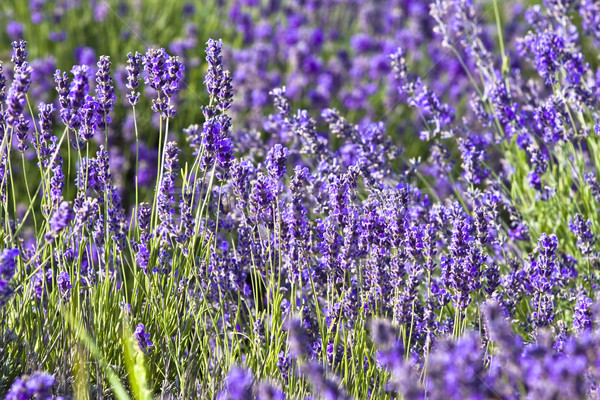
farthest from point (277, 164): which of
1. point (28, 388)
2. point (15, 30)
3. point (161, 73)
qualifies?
point (15, 30)

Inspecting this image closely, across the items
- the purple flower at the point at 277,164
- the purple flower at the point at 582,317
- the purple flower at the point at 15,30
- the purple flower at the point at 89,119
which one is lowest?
the purple flower at the point at 582,317

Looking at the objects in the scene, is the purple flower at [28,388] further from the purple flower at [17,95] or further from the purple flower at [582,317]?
the purple flower at [582,317]

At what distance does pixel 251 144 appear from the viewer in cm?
328

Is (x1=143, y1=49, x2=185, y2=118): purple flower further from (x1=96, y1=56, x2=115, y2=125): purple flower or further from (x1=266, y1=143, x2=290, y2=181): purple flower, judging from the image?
(x1=266, y1=143, x2=290, y2=181): purple flower

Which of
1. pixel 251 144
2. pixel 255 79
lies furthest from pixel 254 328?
pixel 255 79

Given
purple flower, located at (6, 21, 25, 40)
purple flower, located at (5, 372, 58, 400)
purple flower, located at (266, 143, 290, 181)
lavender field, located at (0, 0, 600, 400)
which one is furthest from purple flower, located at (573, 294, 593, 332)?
purple flower, located at (6, 21, 25, 40)

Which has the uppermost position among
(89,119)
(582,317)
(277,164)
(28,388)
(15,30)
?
(15,30)

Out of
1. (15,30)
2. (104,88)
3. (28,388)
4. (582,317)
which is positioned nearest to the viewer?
(28,388)

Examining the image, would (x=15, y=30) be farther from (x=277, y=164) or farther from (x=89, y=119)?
(x=277, y=164)

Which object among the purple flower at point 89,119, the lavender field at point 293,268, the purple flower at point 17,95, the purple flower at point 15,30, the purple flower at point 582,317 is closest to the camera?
the lavender field at point 293,268

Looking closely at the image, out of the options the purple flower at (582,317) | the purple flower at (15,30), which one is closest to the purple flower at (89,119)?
the purple flower at (582,317)

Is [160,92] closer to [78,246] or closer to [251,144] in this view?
[78,246]

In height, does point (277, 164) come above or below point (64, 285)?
above

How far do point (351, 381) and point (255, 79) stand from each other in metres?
3.28
